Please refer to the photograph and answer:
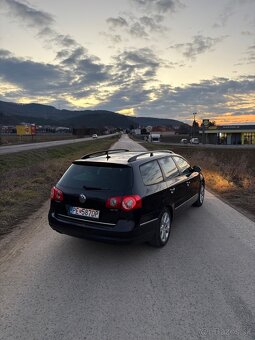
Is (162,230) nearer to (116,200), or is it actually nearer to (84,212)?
(116,200)

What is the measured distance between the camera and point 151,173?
537cm

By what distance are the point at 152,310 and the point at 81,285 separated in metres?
1.03

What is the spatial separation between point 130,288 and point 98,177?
6.07ft

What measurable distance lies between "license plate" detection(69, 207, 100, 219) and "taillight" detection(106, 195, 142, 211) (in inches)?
10.1

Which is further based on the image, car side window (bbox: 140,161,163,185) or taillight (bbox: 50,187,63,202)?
taillight (bbox: 50,187,63,202)

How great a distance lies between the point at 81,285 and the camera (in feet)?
12.9

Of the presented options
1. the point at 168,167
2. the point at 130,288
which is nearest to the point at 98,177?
the point at 168,167

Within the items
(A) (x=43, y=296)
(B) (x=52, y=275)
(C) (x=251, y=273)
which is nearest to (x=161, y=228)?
(C) (x=251, y=273)

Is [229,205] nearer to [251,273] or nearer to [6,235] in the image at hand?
[251,273]

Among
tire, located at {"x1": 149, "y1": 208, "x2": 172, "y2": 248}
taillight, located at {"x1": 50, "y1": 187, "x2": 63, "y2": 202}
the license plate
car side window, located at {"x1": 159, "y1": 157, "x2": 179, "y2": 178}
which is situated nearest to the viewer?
the license plate

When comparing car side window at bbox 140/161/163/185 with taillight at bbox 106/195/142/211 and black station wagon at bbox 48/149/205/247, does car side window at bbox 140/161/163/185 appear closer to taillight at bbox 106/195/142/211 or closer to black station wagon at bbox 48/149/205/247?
black station wagon at bbox 48/149/205/247

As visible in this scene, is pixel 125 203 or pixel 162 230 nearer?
pixel 125 203

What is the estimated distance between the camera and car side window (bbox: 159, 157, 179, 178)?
593 cm

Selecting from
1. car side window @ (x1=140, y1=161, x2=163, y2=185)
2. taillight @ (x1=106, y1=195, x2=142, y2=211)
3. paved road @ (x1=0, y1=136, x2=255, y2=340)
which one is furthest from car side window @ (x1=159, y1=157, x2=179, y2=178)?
taillight @ (x1=106, y1=195, x2=142, y2=211)
